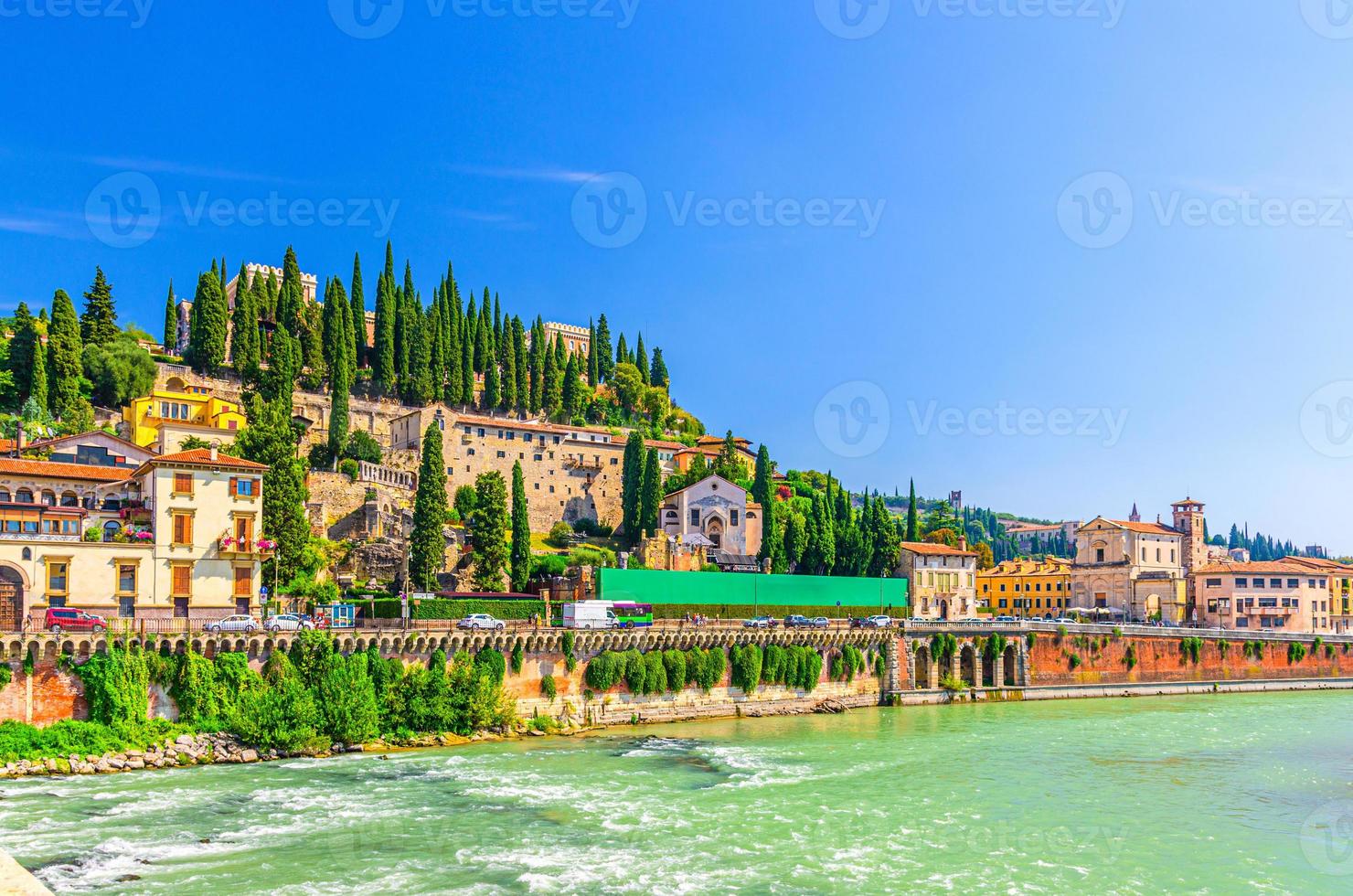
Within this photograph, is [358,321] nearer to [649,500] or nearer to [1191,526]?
[649,500]

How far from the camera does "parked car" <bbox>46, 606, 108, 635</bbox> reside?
119 ft

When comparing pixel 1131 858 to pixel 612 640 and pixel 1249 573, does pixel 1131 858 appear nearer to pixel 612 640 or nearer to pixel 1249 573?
pixel 612 640

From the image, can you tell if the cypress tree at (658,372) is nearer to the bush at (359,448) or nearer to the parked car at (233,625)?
the bush at (359,448)

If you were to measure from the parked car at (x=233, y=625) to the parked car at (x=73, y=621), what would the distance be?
3.27m

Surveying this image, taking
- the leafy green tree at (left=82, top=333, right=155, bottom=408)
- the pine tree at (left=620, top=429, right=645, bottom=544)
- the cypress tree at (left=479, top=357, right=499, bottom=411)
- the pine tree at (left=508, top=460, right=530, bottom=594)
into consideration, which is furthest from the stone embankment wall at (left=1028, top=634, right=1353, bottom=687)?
the leafy green tree at (left=82, top=333, right=155, bottom=408)

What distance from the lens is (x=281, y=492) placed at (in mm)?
52625

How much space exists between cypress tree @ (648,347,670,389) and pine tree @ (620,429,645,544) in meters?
37.2

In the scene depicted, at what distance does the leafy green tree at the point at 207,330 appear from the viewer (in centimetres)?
8006

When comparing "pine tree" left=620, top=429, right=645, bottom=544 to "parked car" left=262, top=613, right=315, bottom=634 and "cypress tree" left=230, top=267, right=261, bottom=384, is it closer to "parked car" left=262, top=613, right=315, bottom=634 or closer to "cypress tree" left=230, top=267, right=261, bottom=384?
"cypress tree" left=230, top=267, right=261, bottom=384

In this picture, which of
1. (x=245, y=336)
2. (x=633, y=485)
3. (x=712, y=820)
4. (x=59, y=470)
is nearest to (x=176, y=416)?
(x=245, y=336)

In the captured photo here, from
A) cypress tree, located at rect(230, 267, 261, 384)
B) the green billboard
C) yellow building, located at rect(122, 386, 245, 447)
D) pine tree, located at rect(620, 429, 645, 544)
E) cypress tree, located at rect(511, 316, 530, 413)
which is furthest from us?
cypress tree, located at rect(511, 316, 530, 413)

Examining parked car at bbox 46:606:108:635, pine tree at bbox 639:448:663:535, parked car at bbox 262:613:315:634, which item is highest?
pine tree at bbox 639:448:663:535

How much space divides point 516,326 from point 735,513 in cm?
3027

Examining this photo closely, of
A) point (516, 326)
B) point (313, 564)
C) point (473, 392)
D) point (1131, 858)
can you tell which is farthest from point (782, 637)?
point (516, 326)
